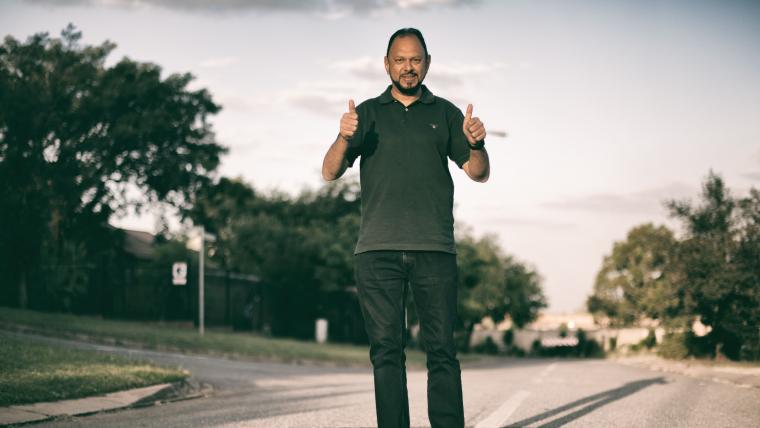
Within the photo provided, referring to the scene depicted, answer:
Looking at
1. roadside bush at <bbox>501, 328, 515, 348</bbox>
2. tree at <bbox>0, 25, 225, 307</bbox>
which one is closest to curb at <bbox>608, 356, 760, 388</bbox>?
tree at <bbox>0, 25, 225, 307</bbox>

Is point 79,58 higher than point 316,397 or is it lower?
higher

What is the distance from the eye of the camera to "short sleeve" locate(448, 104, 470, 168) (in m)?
3.89

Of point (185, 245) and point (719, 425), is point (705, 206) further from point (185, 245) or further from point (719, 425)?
point (185, 245)

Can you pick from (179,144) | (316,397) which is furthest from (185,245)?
(316,397)

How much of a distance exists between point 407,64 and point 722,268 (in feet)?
54.7

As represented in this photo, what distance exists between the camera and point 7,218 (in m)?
25.6

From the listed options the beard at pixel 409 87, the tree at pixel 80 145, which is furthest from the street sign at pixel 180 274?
the beard at pixel 409 87

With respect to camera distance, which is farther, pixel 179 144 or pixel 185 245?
pixel 185 245

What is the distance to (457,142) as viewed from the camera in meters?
3.89

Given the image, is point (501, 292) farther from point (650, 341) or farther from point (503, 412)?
point (503, 412)

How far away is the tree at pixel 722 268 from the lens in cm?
1772

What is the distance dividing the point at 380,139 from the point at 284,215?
4067 cm

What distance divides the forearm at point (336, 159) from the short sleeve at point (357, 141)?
0.08 ft

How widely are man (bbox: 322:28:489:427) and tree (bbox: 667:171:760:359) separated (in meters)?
15.4
